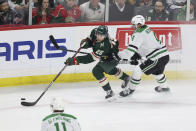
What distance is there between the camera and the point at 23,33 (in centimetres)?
675

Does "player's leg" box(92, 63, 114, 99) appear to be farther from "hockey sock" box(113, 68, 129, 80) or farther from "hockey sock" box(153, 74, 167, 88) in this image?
"hockey sock" box(153, 74, 167, 88)

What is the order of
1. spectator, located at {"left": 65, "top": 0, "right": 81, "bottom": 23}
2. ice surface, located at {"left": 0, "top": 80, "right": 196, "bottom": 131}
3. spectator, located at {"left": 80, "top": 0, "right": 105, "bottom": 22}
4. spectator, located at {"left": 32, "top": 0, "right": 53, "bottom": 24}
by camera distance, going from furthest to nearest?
1. spectator, located at {"left": 80, "top": 0, "right": 105, "bottom": 22}
2. spectator, located at {"left": 65, "top": 0, "right": 81, "bottom": 23}
3. spectator, located at {"left": 32, "top": 0, "right": 53, "bottom": 24}
4. ice surface, located at {"left": 0, "top": 80, "right": 196, "bottom": 131}

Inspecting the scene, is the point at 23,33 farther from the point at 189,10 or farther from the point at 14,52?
the point at 189,10

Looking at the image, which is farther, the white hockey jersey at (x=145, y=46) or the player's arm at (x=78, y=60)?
the player's arm at (x=78, y=60)

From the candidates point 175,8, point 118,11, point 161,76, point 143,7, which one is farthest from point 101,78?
point 175,8

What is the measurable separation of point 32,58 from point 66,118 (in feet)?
11.0

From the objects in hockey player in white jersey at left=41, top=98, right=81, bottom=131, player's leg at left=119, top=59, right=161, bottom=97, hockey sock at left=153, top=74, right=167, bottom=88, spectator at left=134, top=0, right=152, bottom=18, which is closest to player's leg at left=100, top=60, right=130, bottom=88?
player's leg at left=119, top=59, right=161, bottom=97

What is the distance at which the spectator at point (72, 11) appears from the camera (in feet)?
23.0

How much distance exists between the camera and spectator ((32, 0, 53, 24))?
688 cm

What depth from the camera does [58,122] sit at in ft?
11.6

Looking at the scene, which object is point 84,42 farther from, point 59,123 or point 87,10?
point 59,123

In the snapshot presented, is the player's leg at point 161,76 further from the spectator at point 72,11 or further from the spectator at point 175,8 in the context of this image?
the spectator at point 72,11

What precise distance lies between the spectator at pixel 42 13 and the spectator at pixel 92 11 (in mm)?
451

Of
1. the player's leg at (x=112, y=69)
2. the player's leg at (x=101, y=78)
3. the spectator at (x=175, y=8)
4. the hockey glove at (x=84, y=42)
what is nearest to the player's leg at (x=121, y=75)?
the player's leg at (x=112, y=69)
